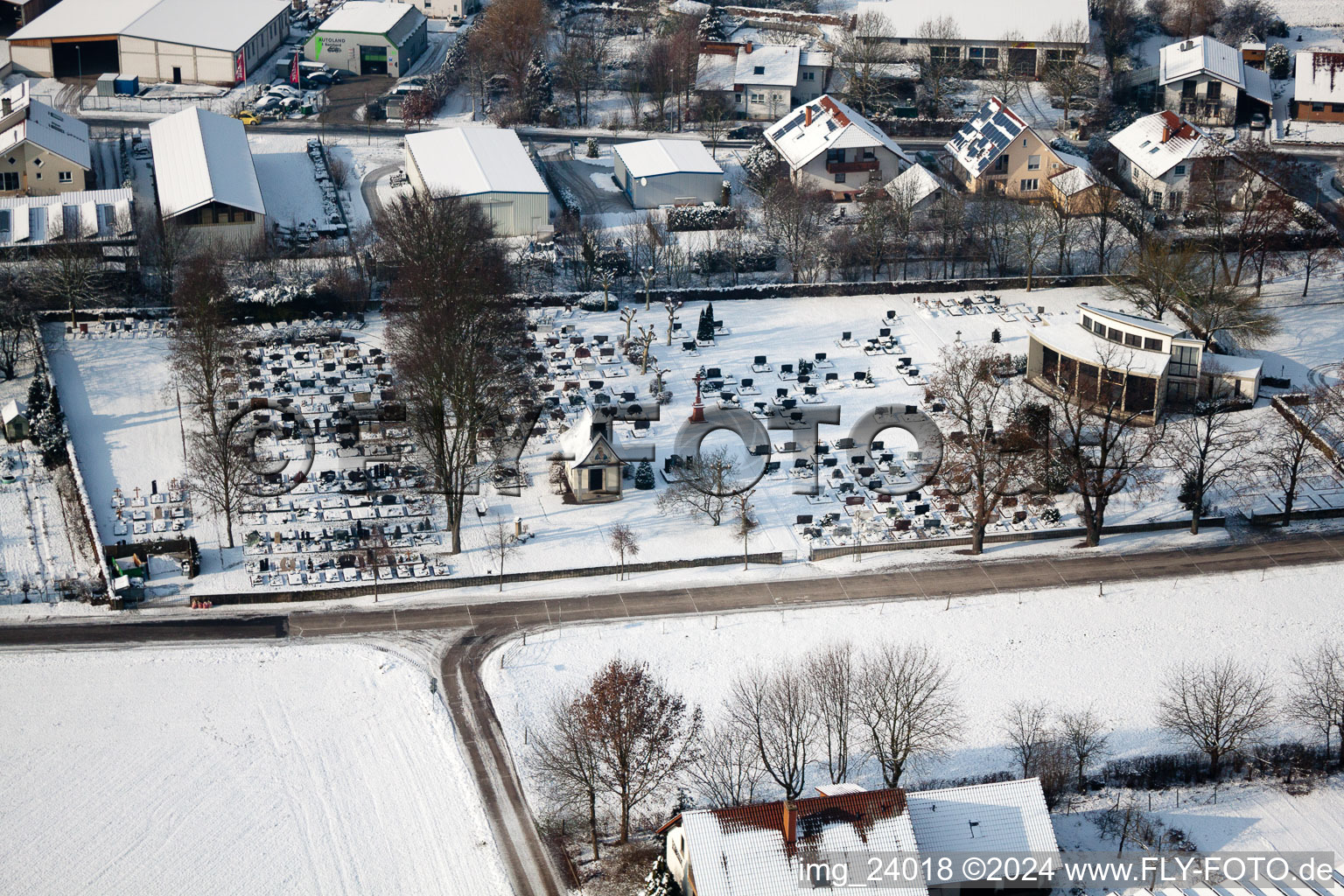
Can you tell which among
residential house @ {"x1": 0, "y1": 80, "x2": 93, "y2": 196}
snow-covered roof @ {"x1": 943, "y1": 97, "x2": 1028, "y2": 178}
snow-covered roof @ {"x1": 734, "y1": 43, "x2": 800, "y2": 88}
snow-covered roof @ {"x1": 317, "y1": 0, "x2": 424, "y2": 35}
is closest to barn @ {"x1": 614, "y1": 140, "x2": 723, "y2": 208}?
snow-covered roof @ {"x1": 734, "y1": 43, "x2": 800, "y2": 88}

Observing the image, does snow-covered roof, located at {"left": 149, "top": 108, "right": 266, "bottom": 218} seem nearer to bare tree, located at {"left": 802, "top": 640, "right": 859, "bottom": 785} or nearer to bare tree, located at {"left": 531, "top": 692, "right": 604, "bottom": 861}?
bare tree, located at {"left": 531, "top": 692, "right": 604, "bottom": 861}

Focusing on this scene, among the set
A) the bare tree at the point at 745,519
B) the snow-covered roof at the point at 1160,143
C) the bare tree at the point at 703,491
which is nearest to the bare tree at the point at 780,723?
the bare tree at the point at 745,519

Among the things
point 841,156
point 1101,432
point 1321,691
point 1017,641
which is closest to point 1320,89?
point 841,156

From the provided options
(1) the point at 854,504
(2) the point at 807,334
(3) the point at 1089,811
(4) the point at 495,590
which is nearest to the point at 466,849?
(4) the point at 495,590

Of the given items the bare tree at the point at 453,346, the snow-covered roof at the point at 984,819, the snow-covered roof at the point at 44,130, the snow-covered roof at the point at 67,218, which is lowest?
the snow-covered roof at the point at 984,819

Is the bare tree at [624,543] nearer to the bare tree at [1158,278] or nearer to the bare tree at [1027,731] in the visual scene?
the bare tree at [1027,731]

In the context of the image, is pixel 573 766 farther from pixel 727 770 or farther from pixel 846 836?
pixel 846 836
